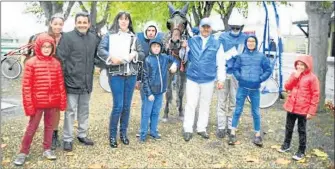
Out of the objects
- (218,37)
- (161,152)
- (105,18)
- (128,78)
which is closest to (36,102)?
(128,78)

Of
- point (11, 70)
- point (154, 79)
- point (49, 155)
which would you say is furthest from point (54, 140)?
point (11, 70)

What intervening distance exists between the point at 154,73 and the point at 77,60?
1.01 m

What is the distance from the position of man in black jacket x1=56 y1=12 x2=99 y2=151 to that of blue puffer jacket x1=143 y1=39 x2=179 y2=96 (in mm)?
707

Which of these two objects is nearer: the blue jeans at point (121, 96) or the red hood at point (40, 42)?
the red hood at point (40, 42)

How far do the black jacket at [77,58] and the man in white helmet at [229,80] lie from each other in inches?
72.2

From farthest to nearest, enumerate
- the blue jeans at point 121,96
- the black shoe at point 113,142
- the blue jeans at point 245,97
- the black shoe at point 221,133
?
1. the black shoe at point 221,133
2. the blue jeans at point 245,97
3. the black shoe at point 113,142
4. the blue jeans at point 121,96

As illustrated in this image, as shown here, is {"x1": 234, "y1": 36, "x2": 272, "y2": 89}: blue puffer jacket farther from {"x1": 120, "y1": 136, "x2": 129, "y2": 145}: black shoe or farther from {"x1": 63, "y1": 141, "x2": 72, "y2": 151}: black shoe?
{"x1": 63, "y1": 141, "x2": 72, "y2": 151}: black shoe

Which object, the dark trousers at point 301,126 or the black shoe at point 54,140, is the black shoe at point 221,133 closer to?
the dark trousers at point 301,126

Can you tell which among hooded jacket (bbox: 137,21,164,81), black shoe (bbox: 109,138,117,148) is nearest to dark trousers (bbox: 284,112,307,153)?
hooded jacket (bbox: 137,21,164,81)

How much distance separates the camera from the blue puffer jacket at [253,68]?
16.7 ft

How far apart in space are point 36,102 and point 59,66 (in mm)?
464

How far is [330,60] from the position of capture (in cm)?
1568

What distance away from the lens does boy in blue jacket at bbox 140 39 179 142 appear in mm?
4906

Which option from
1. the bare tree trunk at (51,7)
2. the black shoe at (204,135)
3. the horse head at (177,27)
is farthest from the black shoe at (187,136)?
the bare tree trunk at (51,7)
